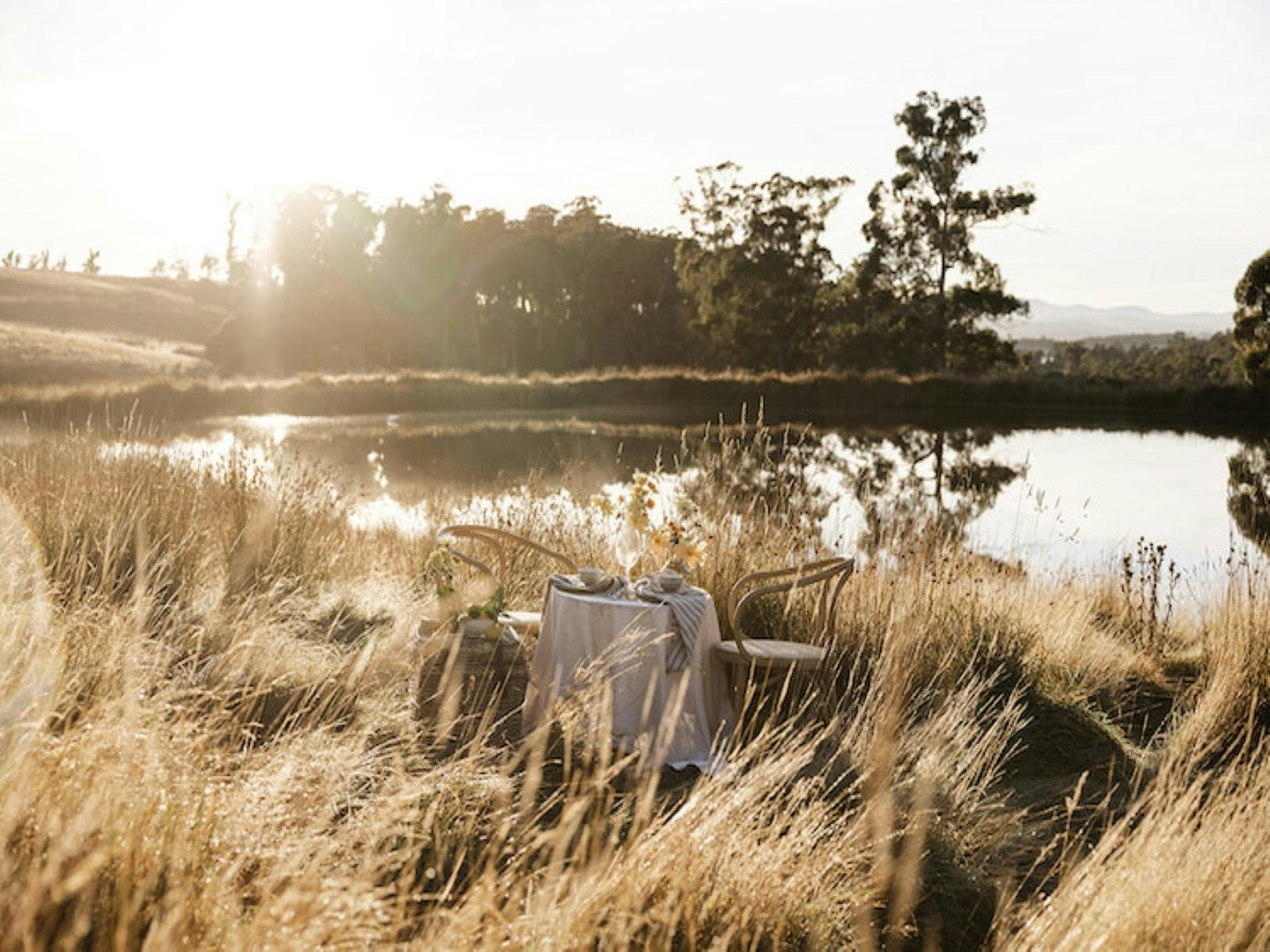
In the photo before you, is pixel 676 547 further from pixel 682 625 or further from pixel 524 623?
pixel 524 623

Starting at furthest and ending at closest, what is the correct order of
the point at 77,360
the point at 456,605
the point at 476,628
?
1. the point at 77,360
2. the point at 456,605
3. the point at 476,628

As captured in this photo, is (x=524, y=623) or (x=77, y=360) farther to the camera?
(x=77, y=360)

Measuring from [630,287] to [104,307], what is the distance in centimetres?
2922

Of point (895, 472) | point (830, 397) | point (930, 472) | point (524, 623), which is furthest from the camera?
point (830, 397)

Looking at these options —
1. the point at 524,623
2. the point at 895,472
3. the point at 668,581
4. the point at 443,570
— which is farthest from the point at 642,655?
the point at 895,472

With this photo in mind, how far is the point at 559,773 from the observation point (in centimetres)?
419

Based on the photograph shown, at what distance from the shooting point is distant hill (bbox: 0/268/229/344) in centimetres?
5331

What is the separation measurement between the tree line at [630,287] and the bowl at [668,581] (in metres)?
26.5

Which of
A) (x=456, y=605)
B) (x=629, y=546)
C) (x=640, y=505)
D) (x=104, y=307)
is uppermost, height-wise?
(x=104, y=307)

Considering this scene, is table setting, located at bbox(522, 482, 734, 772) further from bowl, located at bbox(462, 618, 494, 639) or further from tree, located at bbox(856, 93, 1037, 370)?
tree, located at bbox(856, 93, 1037, 370)

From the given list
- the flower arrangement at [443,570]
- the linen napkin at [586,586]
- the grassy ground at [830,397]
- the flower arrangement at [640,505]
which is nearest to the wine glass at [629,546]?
the flower arrangement at [640,505]

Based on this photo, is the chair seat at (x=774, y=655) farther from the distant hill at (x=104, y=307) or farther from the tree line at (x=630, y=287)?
the distant hill at (x=104, y=307)

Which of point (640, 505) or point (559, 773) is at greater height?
point (640, 505)

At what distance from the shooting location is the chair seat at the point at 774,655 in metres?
4.63
